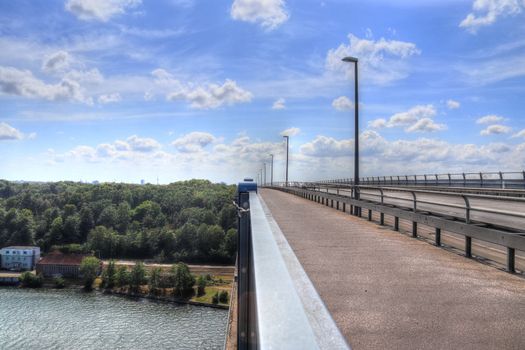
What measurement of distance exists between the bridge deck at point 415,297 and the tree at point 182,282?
200 ft

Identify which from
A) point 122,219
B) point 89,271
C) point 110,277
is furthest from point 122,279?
point 122,219

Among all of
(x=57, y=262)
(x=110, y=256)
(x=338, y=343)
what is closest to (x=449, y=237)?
(x=338, y=343)

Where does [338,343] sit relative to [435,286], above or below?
above

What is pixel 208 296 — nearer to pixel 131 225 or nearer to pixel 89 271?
pixel 89 271

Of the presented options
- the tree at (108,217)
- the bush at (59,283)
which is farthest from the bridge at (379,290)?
the tree at (108,217)

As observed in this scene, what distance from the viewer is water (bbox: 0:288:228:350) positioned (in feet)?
138

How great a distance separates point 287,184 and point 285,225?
45932mm

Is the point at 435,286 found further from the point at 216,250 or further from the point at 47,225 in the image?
the point at 47,225

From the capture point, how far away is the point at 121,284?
238 feet

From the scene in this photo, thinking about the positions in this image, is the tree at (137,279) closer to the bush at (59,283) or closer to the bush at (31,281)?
the bush at (59,283)

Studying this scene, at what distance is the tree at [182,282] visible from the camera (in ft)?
218

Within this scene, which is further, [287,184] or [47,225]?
[47,225]

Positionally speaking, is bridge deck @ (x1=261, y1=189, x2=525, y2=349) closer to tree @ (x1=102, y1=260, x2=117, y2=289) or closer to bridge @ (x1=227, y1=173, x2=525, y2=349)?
bridge @ (x1=227, y1=173, x2=525, y2=349)

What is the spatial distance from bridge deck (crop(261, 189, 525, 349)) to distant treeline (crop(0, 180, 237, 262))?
66370 mm
